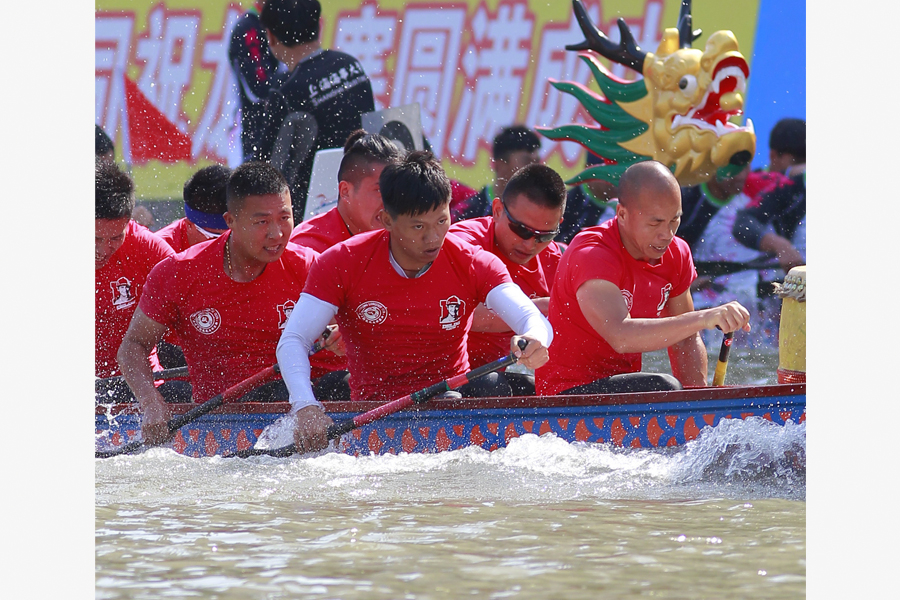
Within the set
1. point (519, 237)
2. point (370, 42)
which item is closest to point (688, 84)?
point (370, 42)

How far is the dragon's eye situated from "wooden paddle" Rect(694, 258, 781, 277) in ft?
4.52

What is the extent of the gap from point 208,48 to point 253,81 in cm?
56

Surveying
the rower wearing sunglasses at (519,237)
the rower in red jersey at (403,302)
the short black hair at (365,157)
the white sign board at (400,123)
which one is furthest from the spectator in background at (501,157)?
the rower in red jersey at (403,302)

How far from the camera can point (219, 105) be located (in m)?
9.56

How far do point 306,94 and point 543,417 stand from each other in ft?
19.0

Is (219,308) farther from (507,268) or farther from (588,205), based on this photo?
(588,205)

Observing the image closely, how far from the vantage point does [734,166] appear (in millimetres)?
8617

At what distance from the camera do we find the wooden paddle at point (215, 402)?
4.37 meters

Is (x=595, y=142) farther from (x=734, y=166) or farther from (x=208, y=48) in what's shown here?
(x=208, y=48)

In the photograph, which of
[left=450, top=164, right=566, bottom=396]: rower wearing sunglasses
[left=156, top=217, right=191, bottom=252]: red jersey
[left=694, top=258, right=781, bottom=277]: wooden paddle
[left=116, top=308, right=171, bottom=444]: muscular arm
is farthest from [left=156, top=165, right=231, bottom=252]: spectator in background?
[left=694, top=258, right=781, bottom=277]: wooden paddle

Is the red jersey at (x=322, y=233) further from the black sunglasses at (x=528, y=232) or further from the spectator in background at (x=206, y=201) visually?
the black sunglasses at (x=528, y=232)

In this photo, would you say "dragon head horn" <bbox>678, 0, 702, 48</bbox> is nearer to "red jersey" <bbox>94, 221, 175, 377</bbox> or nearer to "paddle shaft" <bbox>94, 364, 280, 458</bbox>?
"red jersey" <bbox>94, 221, 175, 377</bbox>

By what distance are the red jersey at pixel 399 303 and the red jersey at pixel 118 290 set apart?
4.16 feet

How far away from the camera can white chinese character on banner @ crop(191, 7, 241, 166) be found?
952cm
